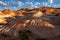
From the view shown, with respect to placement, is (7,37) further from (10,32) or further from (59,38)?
(59,38)

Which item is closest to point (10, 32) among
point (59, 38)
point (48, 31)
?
point (48, 31)

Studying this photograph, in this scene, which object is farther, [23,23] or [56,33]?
[23,23]

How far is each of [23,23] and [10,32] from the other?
2913 millimetres

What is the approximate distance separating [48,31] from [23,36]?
2781mm

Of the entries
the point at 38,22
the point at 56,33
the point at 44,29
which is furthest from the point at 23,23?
the point at 56,33

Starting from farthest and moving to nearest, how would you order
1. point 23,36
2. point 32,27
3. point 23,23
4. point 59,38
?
point 23,23 → point 32,27 → point 23,36 → point 59,38

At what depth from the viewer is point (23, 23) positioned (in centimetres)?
2636

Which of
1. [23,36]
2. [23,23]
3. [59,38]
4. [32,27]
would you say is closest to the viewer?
[59,38]

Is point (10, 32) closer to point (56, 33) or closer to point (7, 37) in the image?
point (7, 37)

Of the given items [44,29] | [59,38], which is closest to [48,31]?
[44,29]

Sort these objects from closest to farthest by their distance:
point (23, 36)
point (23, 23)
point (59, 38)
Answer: point (59, 38), point (23, 36), point (23, 23)

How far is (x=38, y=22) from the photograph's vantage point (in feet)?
84.8

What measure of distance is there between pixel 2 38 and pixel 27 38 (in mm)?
2895

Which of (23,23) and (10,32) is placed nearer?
(10,32)
